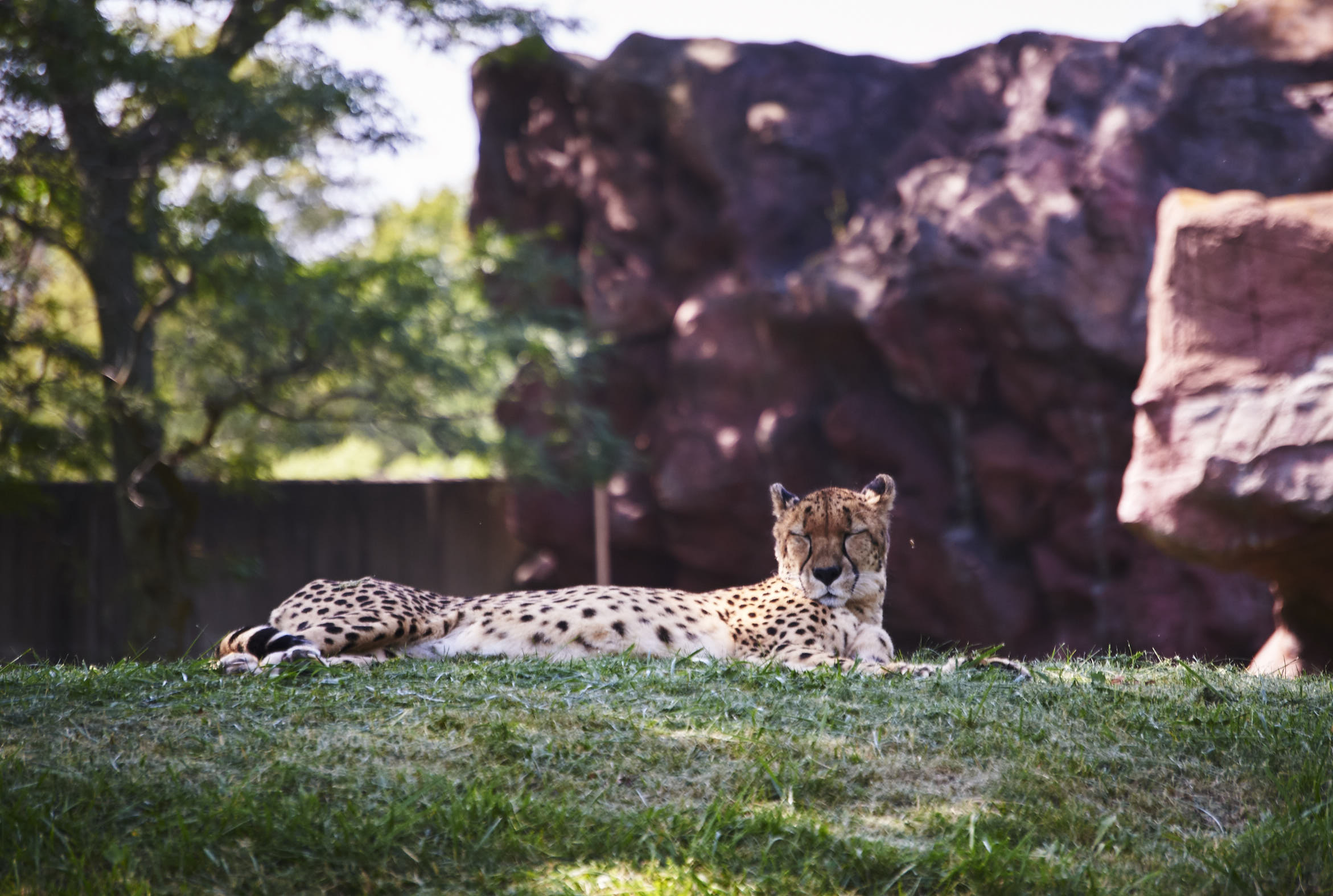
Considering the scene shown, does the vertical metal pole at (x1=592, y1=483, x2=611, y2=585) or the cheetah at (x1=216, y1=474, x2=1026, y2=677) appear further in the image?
the vertical metal pole at (x1=592, y1=483, x2=611, y2=585)

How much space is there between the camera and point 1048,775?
10.7ft

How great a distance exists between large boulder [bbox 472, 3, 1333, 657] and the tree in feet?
10.5

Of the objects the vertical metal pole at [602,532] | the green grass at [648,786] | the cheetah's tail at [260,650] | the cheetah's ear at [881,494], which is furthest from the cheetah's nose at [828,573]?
the vertical metal pole at [602,532]

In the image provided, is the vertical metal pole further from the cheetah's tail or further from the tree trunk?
the cheetah's tail

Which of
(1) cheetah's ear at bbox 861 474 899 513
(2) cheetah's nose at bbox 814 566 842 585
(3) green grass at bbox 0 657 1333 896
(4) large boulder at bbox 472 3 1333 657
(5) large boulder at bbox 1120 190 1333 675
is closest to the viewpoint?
(3) green grass at bbox 0 657 1333 896

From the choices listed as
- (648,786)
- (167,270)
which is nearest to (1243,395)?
(648,786)

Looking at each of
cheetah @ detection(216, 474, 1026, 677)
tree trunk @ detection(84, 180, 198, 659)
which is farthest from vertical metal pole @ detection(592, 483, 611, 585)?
cheetah @ detection(216, 474, 1026, 677)

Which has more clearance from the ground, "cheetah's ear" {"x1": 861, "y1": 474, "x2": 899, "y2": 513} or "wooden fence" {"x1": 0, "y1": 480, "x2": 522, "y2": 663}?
"cheetah's ear" {"x1": 861, "y1": 474, "x2": 899, "y2": 513}

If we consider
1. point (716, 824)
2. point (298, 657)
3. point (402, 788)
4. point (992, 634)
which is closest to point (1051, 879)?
point (716, 824)

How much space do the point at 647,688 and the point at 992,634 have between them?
8112mm

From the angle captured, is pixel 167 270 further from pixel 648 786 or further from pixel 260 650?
pixel 648 786

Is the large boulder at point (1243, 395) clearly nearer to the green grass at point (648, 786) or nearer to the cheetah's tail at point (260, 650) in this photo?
the green grass at point (648, 786)

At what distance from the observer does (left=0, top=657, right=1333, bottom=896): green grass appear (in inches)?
106

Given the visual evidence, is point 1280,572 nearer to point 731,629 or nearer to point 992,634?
point 731,629
